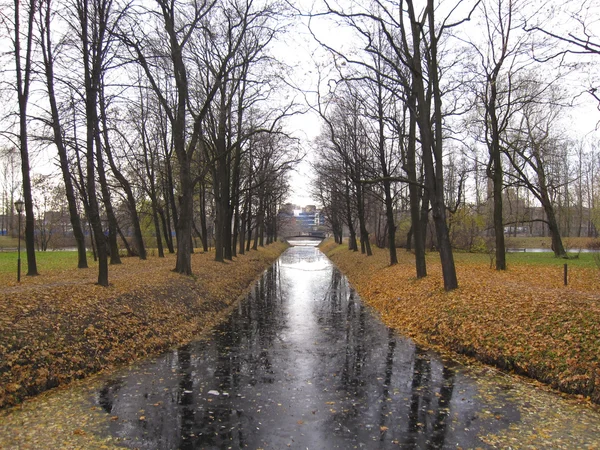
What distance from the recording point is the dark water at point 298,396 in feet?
17.0

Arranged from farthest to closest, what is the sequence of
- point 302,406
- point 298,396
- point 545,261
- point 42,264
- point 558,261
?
point 545,261
point 558,261
point 42,264
point 298,396
point 302,406

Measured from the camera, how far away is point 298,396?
6609 millimetres

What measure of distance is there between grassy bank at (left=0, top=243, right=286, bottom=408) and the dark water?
2.58ft

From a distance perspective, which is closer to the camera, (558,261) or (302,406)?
(302,406)

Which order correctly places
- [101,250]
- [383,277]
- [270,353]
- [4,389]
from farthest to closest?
[383,277] → [101,250] → [270,353] → [4,389]

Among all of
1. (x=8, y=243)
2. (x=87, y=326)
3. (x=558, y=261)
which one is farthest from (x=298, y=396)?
(x=8, y=243)

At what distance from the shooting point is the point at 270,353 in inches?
363

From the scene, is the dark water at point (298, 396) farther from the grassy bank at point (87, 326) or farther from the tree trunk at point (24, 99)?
the tree trunk at point (24, 99)

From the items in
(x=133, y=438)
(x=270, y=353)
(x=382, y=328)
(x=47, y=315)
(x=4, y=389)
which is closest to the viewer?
(x=133, y=438)

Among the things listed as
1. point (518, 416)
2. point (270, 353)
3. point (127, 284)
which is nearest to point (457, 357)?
point (518, 416)

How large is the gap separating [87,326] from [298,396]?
4726mm

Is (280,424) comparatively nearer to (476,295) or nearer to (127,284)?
(476,295)

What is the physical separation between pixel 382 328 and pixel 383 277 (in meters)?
8.81

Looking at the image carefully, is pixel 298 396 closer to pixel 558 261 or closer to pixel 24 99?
pixel 24 99
